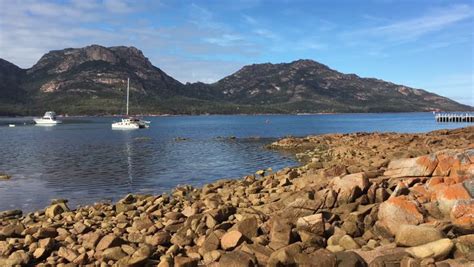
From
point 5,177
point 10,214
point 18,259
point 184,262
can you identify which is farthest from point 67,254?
point 5,177

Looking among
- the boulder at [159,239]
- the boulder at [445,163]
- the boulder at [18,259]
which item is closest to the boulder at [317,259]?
the boulder at [159,239]

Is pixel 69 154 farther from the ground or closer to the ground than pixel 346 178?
closer to the ground

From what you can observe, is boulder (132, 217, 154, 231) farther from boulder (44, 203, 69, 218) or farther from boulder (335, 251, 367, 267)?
boulder (335, 251, 367, 267)

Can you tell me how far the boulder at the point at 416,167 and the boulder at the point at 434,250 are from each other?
5783mm

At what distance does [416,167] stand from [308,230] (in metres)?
6.21

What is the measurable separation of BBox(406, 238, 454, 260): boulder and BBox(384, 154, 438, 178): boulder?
5783 mm

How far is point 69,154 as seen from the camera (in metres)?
55.9

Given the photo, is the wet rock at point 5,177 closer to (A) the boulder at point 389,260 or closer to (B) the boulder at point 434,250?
(A) the boulder at point 389,260

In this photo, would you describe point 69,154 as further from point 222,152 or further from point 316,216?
point 316,216

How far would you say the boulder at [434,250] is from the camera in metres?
11.7

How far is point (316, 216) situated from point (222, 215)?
3770mm

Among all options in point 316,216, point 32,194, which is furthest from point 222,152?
point 316,216

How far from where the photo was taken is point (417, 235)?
12.4 m

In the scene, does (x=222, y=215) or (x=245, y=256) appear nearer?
(x=245, y=256)
